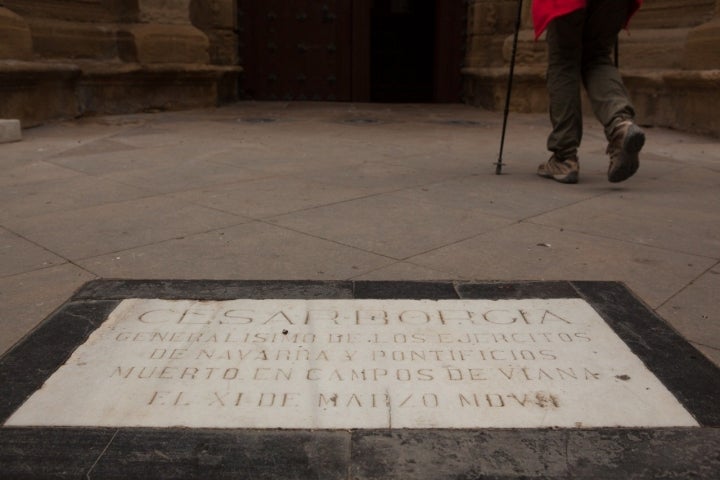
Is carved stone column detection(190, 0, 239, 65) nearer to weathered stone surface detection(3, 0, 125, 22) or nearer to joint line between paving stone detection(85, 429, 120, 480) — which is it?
weathered stone surface detection(3, 0, 125, 22)

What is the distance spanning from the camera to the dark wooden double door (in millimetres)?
9305

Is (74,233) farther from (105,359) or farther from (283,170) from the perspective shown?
(283,170)

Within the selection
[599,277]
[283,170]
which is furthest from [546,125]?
[599,277]

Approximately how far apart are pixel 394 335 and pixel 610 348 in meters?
0.53

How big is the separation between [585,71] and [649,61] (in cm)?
357

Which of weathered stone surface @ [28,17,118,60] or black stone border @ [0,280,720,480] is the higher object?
weathered stone surface @ [28,17,118,60]

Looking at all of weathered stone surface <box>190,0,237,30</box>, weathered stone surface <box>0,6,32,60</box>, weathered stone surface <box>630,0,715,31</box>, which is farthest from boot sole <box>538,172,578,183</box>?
weathered stone surface <box>190,0,237,30</box>

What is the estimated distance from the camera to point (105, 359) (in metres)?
1.56

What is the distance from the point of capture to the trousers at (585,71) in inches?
141

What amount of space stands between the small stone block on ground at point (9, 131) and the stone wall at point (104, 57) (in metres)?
0.74

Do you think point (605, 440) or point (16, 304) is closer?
point (605, 440)

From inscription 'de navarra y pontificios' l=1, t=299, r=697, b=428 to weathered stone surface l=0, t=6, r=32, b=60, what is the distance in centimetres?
503

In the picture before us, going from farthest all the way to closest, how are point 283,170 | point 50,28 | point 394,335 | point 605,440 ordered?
point 50,28 → point 283,170 → point 394,335 → point 605,440

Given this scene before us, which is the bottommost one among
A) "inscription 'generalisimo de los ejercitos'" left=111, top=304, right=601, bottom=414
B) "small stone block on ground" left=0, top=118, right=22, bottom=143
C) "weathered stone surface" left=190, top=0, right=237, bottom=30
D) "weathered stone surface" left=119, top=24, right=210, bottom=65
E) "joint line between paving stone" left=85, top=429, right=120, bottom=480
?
"small stone block on ground" left=0, top=118, right=22, bottom=143
